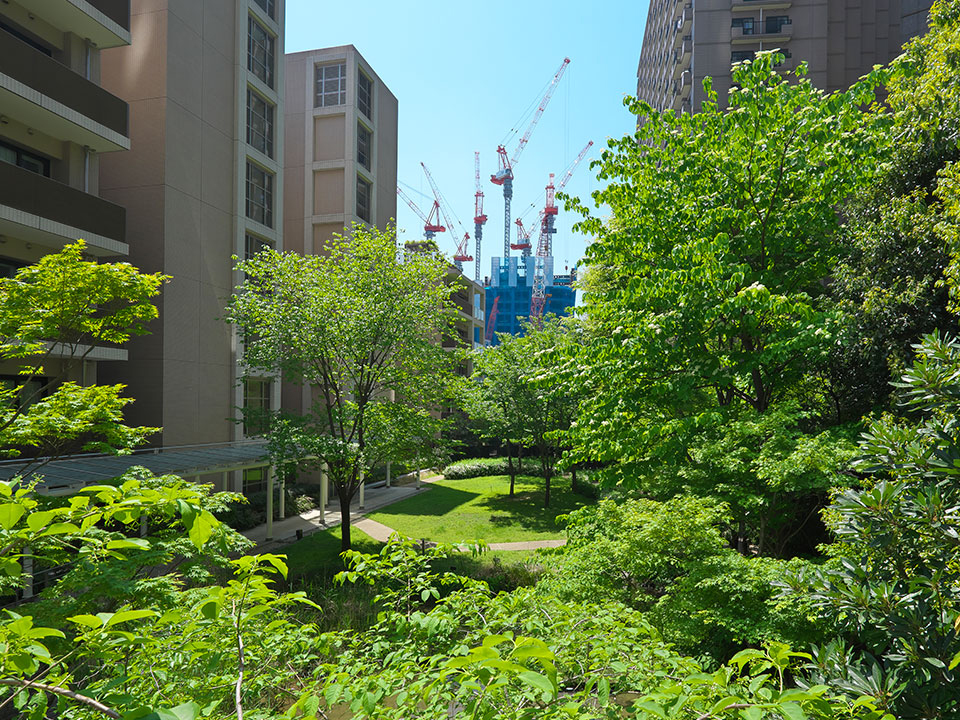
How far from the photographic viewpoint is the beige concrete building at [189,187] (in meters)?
19.5

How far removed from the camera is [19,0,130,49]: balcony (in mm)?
15518

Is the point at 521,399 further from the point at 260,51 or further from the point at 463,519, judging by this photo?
the point at 260,51

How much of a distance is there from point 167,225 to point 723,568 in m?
20.7

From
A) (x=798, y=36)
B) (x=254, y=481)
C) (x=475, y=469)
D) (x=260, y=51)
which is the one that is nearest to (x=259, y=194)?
(x=260, y=51)

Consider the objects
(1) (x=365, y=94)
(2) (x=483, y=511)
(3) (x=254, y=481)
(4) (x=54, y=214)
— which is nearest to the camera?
(4) (x=54, y=214)

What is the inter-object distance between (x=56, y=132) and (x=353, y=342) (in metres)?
10.6

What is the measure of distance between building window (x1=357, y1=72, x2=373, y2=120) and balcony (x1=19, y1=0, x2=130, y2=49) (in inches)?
644

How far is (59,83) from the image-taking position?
15.1m

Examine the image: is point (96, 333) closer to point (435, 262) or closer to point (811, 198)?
point (435, 262)

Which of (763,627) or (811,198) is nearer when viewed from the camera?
(763,627)

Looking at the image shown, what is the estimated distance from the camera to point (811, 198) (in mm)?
10648

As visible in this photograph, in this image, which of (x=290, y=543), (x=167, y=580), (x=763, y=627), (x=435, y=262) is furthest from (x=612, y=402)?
(x=290, y=543)

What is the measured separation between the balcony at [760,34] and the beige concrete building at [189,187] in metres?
36.8

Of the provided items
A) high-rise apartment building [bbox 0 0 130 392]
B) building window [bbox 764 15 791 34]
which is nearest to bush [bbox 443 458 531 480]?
high-rise apartment building [bbox 0 0 130 392]
